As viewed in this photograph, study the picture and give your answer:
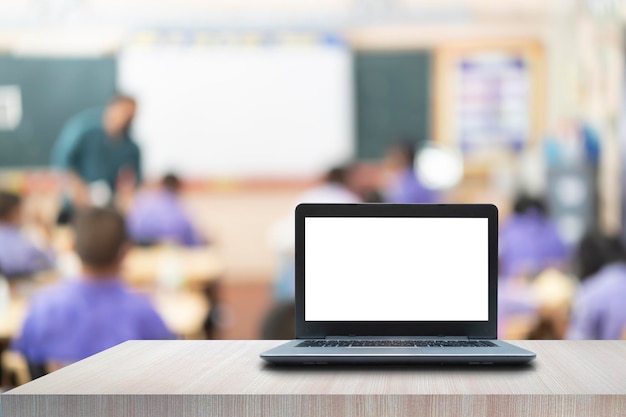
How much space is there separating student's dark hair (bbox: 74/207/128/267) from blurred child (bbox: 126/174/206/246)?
3.23 meters

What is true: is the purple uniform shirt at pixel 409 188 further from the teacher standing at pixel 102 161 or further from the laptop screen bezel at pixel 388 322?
the laptop screen bezel at pixel 388 322

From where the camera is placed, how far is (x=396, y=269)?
1257mm

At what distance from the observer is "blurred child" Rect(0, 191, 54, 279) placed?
174 inches

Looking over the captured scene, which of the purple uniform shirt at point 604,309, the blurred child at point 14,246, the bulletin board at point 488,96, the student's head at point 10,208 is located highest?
the bulletin board at point 488,96

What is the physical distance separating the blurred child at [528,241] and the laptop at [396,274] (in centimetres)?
428

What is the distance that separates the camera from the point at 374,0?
8852 millimetres

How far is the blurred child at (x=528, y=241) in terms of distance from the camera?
559 cm

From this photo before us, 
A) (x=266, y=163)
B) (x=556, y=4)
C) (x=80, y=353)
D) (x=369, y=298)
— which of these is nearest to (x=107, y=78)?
(x=266, y=163)

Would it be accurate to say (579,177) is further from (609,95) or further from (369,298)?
(369,298)

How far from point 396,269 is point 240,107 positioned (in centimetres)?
784

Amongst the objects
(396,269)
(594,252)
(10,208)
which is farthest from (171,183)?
(396,269)

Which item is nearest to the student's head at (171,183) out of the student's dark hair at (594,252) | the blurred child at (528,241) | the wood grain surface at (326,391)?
the blurred child at (528,241)

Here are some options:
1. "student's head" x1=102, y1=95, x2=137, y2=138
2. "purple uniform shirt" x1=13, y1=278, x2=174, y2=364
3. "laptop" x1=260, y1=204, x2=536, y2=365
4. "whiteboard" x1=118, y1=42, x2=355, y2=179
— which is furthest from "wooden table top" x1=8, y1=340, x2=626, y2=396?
"whiteboard" x1=118, y1=42, x2=355, y2=179

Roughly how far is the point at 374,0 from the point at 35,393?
829 cm
